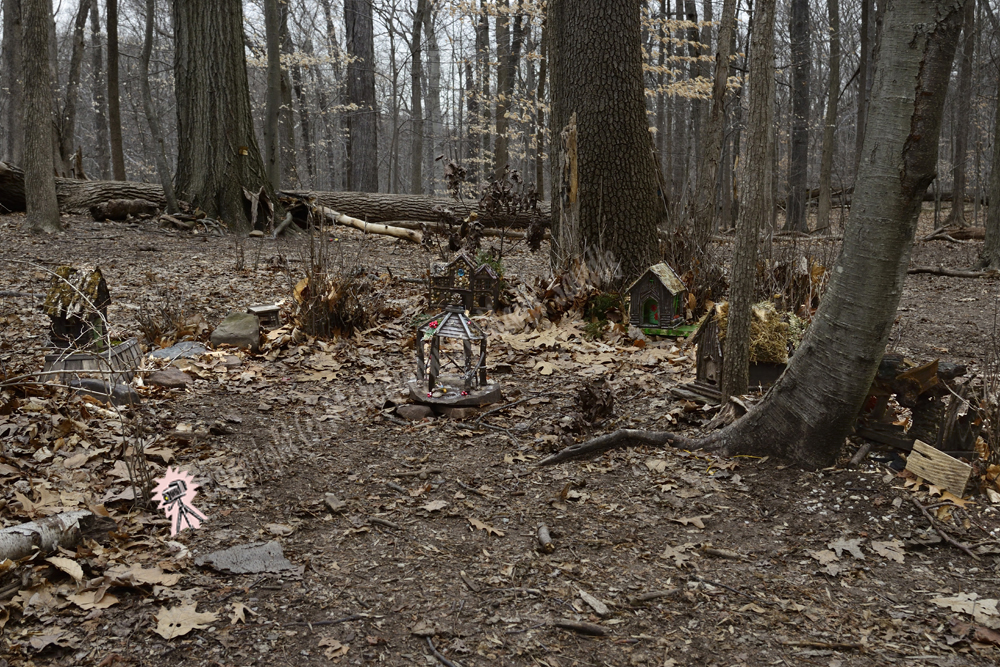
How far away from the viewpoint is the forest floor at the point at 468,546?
2.50m

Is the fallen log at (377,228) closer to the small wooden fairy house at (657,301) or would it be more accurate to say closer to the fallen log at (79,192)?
the fallen log at (79,192)

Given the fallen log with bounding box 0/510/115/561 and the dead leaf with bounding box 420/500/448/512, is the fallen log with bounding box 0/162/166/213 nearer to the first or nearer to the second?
the fallen log with bounding box 0/510/115/561

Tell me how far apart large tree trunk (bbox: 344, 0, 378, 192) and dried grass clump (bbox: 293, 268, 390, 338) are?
11354 mm

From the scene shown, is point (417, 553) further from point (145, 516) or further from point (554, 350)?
point (554, 350)

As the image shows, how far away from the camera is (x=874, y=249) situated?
3.28 metres

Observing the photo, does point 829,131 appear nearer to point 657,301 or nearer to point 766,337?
point 657,301

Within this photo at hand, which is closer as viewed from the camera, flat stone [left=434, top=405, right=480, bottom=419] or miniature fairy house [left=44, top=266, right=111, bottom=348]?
miniature fairy house [left=44, top=266, right=111, bottom=348]

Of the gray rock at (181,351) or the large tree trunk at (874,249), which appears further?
the gray rock at (181,351)

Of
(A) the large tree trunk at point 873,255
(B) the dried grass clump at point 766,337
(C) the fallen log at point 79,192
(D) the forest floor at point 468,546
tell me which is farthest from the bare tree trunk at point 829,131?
(C) the fallen log at point 79,192

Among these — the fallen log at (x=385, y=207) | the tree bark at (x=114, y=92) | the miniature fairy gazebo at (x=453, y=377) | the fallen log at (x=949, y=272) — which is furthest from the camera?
the fallen log at (x=385, y=207)

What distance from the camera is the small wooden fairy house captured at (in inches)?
254

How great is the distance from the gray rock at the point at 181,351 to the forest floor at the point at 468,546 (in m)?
0.49

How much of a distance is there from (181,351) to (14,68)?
1820cm

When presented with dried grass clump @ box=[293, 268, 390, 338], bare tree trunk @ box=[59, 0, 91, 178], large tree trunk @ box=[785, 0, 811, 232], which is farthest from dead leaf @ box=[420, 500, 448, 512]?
large tree trunk @ box=[785, 0, 811, 232]
